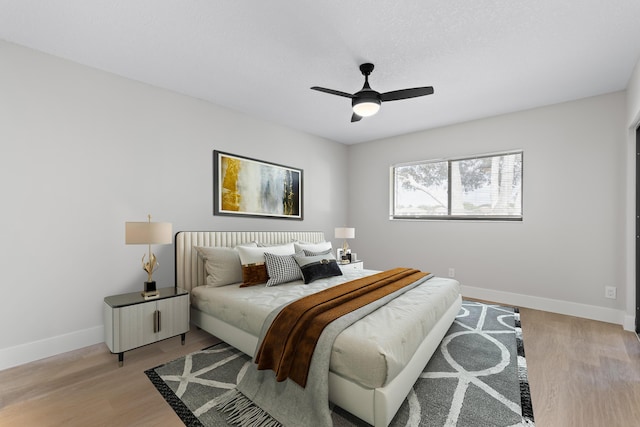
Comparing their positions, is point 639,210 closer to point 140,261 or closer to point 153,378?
point 153,378

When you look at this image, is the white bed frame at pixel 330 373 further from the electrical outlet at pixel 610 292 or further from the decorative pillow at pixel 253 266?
the electrical outlet at pixel 610 292

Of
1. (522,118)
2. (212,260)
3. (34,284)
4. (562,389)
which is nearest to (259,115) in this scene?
(212,260)

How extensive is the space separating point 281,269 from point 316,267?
406 millimetres

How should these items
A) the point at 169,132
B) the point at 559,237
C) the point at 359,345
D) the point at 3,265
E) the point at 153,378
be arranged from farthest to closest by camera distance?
1. the point at 559,237
2. the point at 169,132
3. the point at 3,265
4. the point at 153,378
5. the point at 359,345

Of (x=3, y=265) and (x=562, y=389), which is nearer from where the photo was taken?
(x=562, y=389)

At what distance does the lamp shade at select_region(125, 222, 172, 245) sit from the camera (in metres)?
2.59

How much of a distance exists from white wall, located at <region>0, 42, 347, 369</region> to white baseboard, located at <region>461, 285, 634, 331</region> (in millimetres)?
4137

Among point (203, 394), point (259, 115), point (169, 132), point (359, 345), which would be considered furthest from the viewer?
point (259, 115)

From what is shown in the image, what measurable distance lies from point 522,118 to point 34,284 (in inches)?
235

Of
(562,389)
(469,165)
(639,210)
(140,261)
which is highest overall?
(469,165)

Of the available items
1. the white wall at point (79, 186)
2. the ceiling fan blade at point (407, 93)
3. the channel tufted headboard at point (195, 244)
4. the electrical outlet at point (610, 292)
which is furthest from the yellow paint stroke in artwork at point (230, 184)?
the electrical outlet at point (610, 292)

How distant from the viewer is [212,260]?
3.26 m

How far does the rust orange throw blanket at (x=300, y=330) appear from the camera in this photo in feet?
6.03

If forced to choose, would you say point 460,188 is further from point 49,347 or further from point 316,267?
point 49,347
